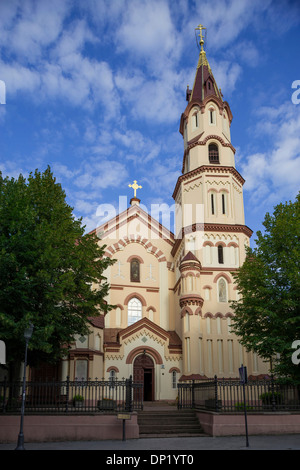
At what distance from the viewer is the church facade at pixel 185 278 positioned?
31.6 metres

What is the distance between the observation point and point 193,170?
121 ft

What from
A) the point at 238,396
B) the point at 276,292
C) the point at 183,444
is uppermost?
the point at 276,292

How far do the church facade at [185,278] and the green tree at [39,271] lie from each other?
28.5 ft

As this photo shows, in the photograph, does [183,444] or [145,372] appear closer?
[183,444]

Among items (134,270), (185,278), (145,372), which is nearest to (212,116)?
(134,270)

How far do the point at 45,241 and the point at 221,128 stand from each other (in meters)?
24.8

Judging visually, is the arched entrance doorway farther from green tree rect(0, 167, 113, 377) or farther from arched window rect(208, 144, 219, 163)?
arched window rect(208, 144, 219, 163)

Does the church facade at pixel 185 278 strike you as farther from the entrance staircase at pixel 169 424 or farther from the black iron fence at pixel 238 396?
the entrance staircase at pixel 169 424

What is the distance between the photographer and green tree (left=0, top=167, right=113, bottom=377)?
18141 millimetres

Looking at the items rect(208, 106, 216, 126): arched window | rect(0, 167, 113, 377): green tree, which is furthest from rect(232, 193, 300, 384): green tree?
rect(208, 106, 216, 126): arched window

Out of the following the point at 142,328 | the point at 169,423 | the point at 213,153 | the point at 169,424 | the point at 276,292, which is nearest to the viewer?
the point at 169,424

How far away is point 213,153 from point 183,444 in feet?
88.3

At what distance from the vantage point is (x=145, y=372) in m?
32.7

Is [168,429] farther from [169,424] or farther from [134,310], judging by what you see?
[134,310]
